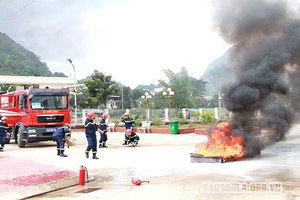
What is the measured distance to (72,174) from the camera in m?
9.32

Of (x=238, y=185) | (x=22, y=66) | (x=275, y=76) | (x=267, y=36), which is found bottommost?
(x=238, y=185)

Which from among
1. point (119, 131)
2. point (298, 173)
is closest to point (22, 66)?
point (119, 131)

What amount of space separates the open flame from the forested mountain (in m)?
78.6

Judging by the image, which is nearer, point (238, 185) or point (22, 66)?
point (238, 185)

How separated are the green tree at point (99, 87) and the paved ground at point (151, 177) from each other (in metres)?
38.4

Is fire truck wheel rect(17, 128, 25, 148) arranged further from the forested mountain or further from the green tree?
the forested mountain

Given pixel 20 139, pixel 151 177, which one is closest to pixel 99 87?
pixel 20 139

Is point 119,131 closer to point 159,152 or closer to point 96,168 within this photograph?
point 159,152

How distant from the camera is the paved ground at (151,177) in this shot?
7.15 metres

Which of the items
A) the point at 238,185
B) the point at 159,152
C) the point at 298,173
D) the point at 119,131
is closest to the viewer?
the point at 238,185

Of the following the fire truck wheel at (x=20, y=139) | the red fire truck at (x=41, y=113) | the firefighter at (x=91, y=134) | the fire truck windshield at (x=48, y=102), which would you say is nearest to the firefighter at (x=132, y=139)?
the red fire truck at (x=41, y=113)

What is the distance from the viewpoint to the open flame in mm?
11133

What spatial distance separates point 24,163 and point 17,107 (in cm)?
719

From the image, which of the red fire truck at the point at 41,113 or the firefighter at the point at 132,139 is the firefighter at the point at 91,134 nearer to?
the firefighter at the point at 132,139
